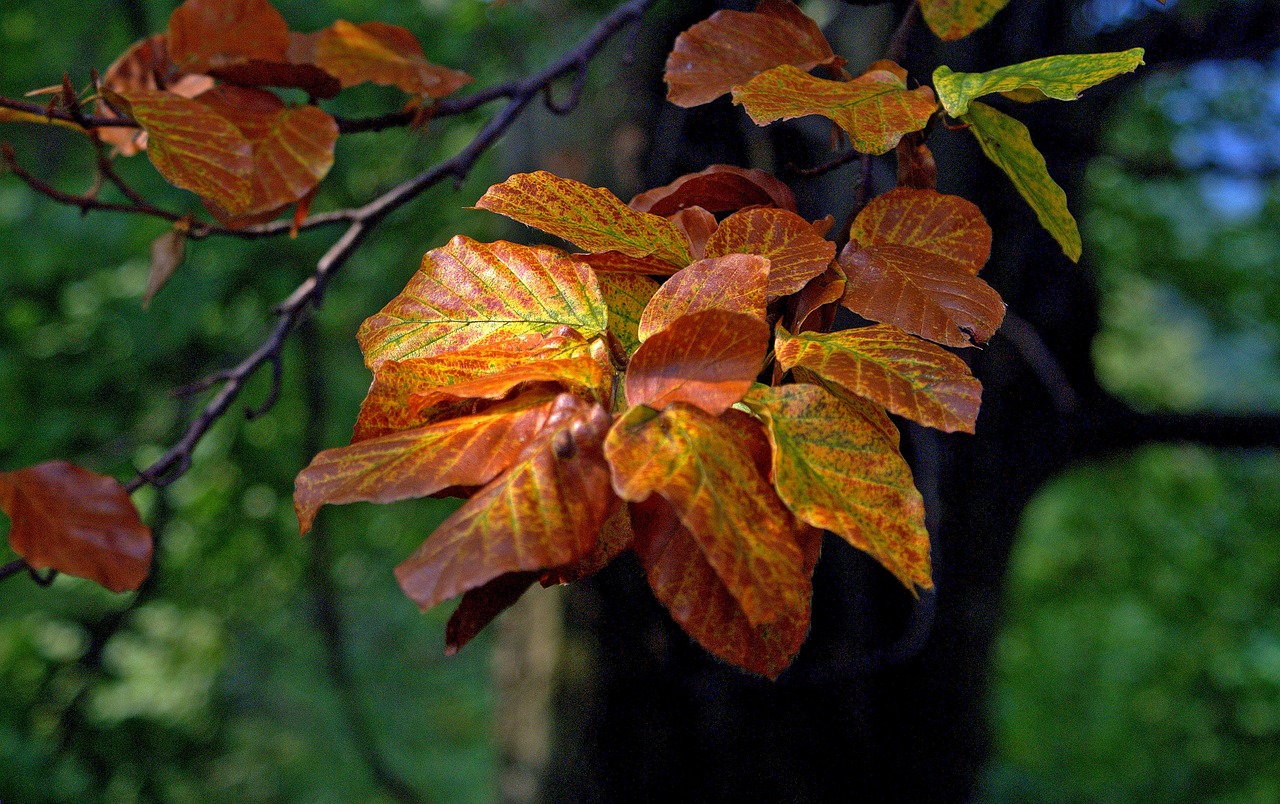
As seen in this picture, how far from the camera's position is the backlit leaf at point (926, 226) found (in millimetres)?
476

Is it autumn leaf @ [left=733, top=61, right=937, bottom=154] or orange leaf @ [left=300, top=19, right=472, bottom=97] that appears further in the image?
orange leaf @ [left=300, top=19, right=472, bottom=97]

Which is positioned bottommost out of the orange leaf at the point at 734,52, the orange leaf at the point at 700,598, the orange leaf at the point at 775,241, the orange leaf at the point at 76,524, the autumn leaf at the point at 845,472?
the orange leaf at the point at 76,524

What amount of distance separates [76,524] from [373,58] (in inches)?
19.2

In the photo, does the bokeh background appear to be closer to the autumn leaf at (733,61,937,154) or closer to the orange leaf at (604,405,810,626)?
the autumn leaf at (733,61,937,154)

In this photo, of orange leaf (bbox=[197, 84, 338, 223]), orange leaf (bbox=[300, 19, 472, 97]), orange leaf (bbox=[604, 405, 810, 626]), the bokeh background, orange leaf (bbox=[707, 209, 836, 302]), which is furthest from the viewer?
the bokeh background

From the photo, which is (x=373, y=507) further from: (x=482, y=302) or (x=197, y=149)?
(x=482, y=302)

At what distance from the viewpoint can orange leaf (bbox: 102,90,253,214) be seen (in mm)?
574

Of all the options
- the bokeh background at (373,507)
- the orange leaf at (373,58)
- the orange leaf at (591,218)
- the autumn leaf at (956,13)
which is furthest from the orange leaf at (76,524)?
the bokeh background at (373,507)

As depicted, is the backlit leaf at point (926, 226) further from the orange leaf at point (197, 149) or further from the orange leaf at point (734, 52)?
the orange leaf at point (197, 149)

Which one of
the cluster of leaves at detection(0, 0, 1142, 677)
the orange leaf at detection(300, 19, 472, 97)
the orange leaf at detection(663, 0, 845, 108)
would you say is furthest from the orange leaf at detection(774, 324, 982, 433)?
the orange leaf at detection(300, 19, 472, 97)

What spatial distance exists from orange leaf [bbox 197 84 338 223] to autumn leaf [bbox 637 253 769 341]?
15.9 inches

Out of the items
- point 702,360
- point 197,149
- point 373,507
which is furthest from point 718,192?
point 373,507

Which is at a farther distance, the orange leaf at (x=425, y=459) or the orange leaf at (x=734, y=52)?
the orange leaf at (x=734, y=52)

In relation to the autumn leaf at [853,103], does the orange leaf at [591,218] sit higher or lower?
lower
